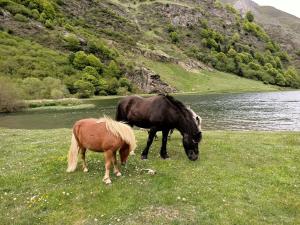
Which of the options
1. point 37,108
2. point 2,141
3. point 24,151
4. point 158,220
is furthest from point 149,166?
point 37,108

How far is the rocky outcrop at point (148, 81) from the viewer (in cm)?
15138

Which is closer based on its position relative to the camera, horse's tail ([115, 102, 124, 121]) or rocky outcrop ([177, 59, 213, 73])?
horse's tail ([115, 102, 124, 121])

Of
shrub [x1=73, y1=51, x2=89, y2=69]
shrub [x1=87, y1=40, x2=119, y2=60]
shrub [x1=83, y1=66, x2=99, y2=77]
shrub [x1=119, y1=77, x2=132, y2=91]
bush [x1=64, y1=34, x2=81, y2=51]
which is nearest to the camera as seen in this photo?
shrub [x1=83, y1=66, x2=99, y2=77]

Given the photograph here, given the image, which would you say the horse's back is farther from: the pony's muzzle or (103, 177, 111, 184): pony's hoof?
the pony's muzzle

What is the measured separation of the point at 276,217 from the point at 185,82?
161 m

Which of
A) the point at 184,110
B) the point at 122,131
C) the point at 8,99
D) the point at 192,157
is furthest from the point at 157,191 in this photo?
the point at 8,99

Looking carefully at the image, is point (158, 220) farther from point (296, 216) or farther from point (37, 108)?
point (37, 108)

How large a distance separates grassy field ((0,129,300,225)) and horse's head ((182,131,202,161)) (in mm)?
404

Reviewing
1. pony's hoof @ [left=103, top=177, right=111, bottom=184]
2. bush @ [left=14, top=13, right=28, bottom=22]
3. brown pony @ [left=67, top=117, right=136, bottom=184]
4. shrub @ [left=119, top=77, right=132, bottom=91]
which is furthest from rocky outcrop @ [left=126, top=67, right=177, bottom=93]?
pony's hoof @ [left=103, top=177, right=111, bottom=184]

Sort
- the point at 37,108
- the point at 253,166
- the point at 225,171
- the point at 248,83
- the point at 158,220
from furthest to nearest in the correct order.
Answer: the point at 248,83
the point at 37,108
the point at 253,166
the point at 225,171
the point at 158,220

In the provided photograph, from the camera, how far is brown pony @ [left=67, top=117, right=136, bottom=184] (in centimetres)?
1345

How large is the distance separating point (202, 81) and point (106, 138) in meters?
166

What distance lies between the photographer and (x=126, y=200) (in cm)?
1210

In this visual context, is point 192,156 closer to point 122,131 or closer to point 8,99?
point 122,131
